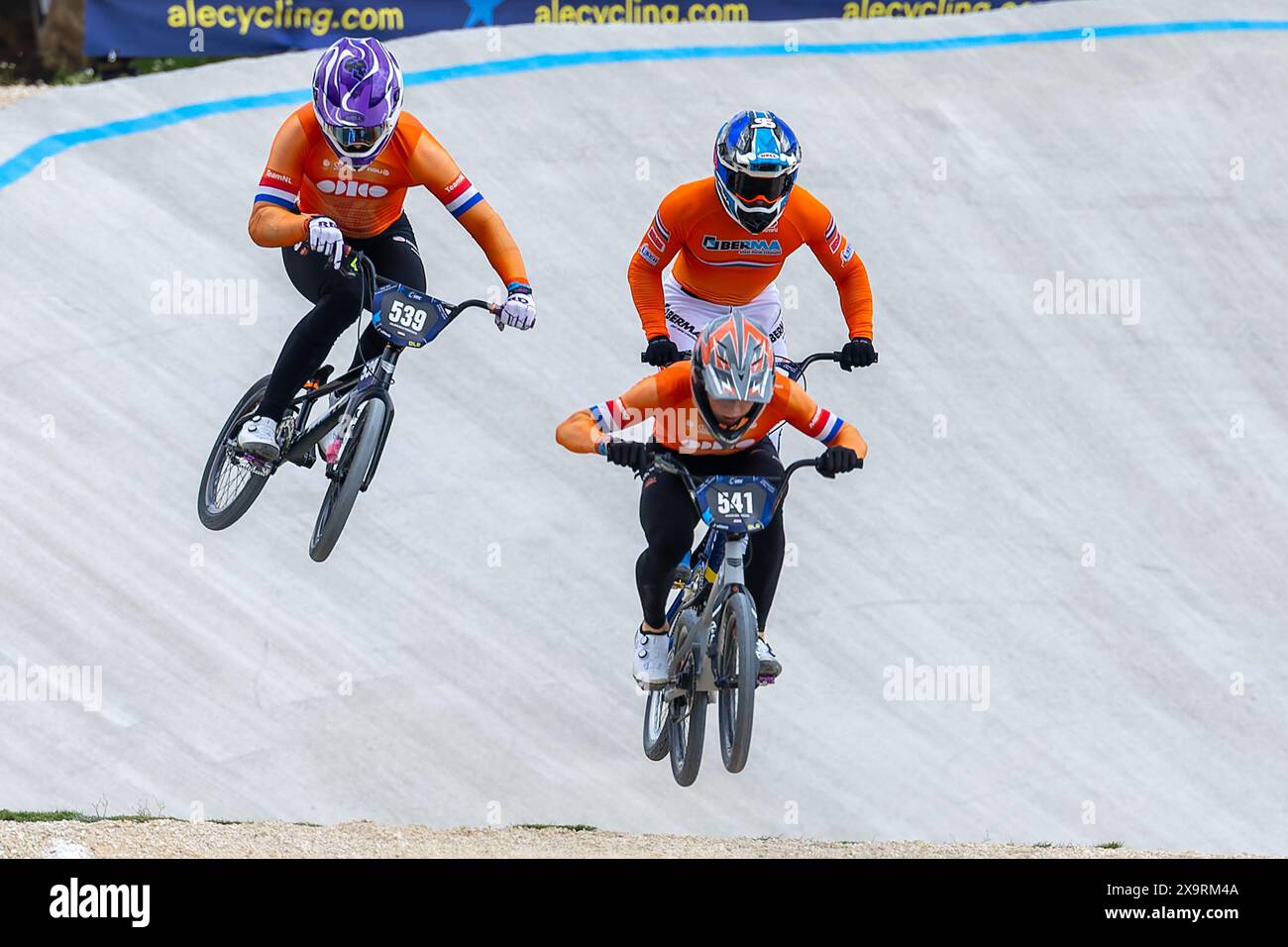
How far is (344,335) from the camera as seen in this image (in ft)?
44.6

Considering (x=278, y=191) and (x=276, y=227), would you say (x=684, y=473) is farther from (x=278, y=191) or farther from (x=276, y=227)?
(x=278, y=191)

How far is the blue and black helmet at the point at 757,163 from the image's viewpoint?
8.56 metres

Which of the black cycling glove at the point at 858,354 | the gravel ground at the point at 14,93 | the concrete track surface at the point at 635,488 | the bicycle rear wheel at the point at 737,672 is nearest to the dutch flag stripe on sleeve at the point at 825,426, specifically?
the black cycling glove at the point at 858,354

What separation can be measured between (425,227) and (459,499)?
2.49 metres

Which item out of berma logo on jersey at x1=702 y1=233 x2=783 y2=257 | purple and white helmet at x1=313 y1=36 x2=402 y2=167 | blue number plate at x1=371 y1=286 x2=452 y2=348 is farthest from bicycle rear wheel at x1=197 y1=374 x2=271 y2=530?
berma logo on jersey at x1=702 y1=233 x2=783 y2=257

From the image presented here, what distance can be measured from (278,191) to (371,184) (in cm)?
51

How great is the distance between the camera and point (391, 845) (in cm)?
947

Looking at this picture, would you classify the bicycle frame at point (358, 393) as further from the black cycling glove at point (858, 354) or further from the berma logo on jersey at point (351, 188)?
the black cycling glove at point (858, 354)

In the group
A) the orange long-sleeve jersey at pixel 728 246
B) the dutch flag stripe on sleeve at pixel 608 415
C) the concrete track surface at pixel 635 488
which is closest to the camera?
the dutch flag stripe on sleeve at pixel 608 415

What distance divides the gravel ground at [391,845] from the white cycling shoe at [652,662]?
4.25ft

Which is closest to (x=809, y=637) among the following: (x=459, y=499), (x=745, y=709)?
(x=459, y=499)

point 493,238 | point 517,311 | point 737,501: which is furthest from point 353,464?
point 737,501

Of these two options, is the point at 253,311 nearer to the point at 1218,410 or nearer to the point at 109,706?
the point at 109,706

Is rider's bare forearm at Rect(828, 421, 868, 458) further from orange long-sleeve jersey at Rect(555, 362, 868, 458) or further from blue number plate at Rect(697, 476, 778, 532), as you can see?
blue number plate at Rect(697, 476, 778, 532)
